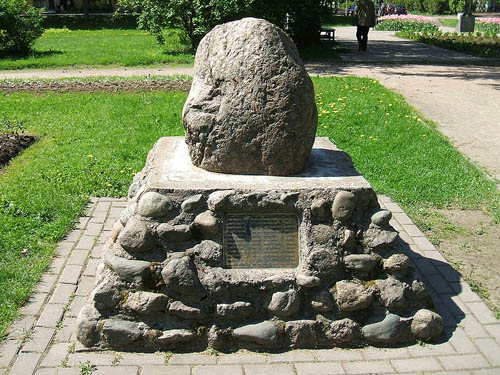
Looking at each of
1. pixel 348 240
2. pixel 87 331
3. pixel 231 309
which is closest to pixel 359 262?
pixel 348 240

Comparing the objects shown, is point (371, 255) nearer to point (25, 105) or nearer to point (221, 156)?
point (221, 156)

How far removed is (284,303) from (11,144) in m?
6.20

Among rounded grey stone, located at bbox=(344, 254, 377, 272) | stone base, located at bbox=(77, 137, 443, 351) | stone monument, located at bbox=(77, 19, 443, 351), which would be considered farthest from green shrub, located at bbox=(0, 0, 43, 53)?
rounded grey stone, located at bbox=(344, 254, 377, 272)

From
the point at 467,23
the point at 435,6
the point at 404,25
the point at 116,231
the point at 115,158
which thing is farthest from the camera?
the point at 435,6

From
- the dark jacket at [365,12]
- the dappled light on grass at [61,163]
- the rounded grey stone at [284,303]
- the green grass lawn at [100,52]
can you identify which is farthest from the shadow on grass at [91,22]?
the rounded grey stone at [284,303]

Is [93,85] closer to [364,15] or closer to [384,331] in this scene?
[384,331]

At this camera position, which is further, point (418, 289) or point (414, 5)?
point (414, 5)

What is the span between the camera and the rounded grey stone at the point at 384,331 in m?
4.47

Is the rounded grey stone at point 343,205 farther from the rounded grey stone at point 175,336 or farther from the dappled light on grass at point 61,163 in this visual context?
the dappled light on grass at point 61,163

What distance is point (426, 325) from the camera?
4469mm

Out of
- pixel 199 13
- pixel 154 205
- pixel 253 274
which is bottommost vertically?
pixel 253 274

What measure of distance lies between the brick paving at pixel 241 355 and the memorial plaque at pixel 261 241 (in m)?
0.66

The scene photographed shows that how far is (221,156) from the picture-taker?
15.7ft

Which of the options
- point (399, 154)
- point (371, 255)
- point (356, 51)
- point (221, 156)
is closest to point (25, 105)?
point (399, 154)
